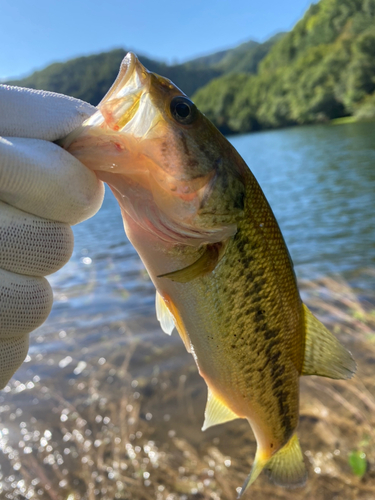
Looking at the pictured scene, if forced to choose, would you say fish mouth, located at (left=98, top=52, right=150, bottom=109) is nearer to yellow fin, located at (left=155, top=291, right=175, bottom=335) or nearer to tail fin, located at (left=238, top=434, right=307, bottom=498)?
yellow fin, located at (left=155, top=291, right=175, bottom=335)

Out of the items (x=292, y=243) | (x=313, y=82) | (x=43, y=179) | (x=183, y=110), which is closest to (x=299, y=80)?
(x=313, y=82)

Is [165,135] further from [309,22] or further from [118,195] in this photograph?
[309,22]

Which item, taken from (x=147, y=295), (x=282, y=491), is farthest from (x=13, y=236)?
(x=147, y=295)

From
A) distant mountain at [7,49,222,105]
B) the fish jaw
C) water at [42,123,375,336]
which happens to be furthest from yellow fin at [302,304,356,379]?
distant mountain at [7,49,222,105]

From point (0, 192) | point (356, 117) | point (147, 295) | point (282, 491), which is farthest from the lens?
point (356, 117)

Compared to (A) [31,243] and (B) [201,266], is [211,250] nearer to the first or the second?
(B) [201,266]
